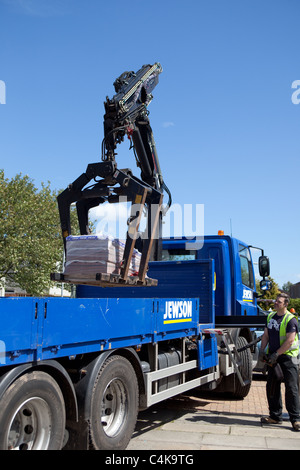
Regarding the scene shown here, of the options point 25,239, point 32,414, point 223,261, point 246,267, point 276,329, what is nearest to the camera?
point 32,414

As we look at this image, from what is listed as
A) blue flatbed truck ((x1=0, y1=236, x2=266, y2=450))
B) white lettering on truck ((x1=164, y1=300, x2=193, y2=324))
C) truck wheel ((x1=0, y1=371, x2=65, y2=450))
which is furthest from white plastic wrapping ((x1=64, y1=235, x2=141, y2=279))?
truck wheel ((x1=0, y1=371, x2=65, y2=450))

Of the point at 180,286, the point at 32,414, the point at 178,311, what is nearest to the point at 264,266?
the point at 180,286

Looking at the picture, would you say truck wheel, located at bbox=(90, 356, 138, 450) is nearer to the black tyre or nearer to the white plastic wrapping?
the white plastic wrapping

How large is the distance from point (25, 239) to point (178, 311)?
67.1ft

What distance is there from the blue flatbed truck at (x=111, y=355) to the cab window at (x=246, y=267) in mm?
720

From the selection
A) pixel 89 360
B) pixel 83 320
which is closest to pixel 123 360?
pixel 89 360

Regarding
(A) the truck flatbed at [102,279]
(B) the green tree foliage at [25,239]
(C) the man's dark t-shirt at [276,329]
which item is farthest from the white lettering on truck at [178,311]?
(B) the green tree foliage at [25,239]

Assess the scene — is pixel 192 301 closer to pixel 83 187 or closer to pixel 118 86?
pixel 83 187

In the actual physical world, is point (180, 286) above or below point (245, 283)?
below

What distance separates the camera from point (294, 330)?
263 inches

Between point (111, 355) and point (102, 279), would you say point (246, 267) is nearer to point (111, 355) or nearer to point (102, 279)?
point (102, 279)

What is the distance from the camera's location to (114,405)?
4.86 metres

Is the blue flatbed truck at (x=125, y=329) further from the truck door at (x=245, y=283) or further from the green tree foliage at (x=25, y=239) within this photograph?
the green tree foliage at (x=25, y=239)

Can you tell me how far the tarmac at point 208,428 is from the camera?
542 centimetres
